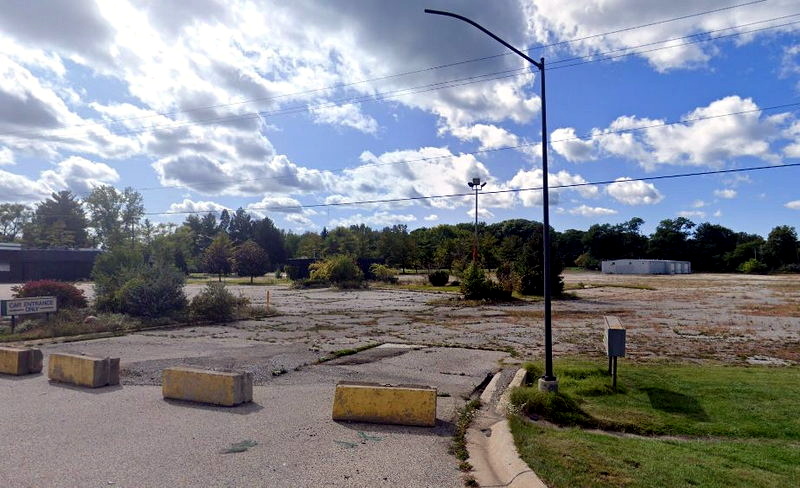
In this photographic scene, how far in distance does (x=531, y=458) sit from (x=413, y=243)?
68.2 m

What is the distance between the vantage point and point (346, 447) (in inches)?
247

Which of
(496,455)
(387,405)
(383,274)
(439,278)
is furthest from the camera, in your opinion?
(383,274)

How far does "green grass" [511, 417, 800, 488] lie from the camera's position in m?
5.33

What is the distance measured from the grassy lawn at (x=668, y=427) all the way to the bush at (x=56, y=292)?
18.5 meters

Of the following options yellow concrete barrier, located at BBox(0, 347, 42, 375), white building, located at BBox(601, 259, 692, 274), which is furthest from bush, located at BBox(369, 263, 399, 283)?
white building, located at BBox(601, 259, 692, 274)

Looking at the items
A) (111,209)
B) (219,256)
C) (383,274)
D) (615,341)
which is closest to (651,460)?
(615,341)

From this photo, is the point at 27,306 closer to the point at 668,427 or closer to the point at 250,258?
the point at 668,427

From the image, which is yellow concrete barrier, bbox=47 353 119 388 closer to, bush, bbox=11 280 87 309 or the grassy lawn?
the grassy lawn

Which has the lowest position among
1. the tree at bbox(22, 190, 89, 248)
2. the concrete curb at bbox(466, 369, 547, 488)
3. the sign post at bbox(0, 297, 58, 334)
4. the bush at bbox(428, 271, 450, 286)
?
the concrete curb at bbox(466, 369, 547, 488)

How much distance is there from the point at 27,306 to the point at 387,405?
15423mm

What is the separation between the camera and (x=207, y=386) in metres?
Answer: 8.16

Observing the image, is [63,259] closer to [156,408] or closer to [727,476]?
[156,408]

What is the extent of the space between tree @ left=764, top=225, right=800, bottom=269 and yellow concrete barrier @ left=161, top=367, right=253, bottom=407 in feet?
427

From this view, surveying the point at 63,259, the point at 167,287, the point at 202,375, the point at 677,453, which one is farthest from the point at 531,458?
the point at 63,259
